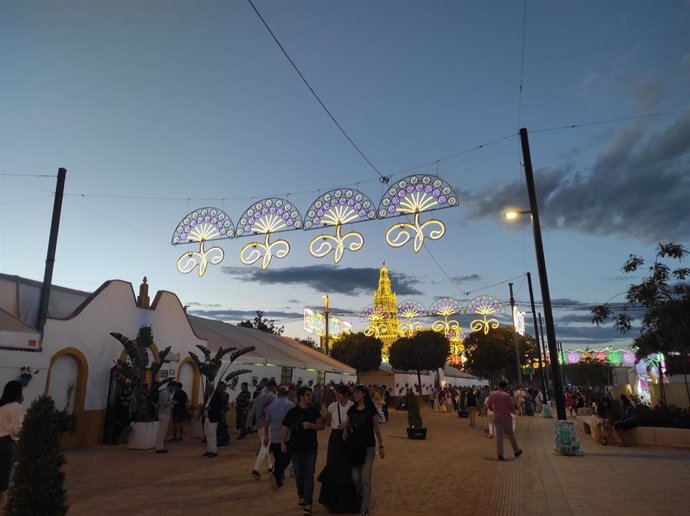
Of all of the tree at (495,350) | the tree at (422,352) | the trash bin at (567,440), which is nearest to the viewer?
the trash bin at (567,440)

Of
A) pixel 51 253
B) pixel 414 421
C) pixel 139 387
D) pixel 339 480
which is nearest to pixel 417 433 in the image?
pixel 414 421

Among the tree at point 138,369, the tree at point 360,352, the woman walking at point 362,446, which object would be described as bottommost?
the woman walking at point 362,446

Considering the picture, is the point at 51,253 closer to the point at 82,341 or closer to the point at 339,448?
the point at 82,341

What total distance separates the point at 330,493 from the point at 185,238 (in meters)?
10.4

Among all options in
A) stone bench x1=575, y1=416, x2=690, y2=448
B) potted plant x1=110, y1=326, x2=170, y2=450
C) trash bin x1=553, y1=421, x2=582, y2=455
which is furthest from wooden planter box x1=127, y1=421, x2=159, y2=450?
stone bench x1=575, y1=416, x2=690, y2=448

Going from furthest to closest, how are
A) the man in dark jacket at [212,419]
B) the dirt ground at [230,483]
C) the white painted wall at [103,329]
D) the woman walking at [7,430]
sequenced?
the white painted wall at [103,329] → the man in dark jacket at [212,419] → the dirt ground at [230,483] → the woman walking at [7,430]

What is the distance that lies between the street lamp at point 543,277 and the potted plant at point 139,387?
413 inches

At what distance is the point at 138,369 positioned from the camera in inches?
527

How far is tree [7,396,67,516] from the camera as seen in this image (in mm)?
3641

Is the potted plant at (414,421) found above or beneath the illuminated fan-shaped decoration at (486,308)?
beneath

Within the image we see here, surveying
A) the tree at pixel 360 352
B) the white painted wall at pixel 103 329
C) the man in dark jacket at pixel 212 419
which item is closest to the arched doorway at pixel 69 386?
the white painted wall at pixel 103 329

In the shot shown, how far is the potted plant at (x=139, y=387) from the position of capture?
12555mm

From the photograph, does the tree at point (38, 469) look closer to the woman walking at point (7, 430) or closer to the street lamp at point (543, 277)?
the woman walking at point (7, 430)

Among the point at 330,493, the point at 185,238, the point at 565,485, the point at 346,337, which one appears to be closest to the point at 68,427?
the point at 185,238
